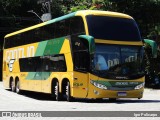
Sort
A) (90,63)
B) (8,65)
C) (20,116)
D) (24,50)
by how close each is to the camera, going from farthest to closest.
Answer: (8,65), (24,50), (90,63), (20,116)

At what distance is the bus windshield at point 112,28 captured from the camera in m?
17.9

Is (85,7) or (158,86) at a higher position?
(85,7)

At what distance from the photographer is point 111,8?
110ft

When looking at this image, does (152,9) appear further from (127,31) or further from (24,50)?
(127,31)

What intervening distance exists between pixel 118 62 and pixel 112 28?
1560mm

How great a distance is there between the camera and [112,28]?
18.3 meters

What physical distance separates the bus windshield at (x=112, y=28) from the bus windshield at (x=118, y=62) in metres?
0.45

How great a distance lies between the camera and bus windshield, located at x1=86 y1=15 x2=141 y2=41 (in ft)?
58.7

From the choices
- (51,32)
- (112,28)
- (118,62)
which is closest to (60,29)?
(51,32)

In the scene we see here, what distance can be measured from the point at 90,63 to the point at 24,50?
8945 millimetres

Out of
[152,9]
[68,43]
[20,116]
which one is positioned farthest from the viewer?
[152,9]

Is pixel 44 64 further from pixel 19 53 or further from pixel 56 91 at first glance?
pixel 19 53

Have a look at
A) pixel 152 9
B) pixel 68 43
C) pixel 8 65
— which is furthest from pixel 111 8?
pixel 68 43

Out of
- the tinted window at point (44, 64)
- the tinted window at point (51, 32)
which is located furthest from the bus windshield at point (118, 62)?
the tinted window at point (44, 64)
